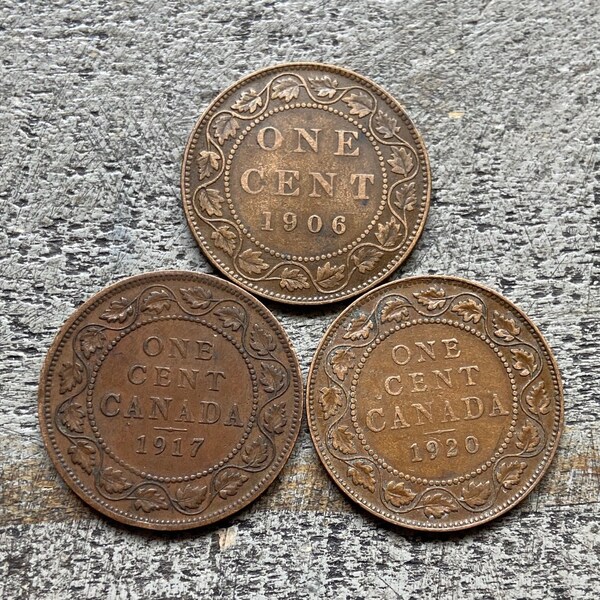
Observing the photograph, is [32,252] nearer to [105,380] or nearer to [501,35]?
[105,380]

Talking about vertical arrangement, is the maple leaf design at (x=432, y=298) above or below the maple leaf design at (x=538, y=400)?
above

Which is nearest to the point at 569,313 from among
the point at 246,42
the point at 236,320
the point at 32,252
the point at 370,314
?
the point at 370,314

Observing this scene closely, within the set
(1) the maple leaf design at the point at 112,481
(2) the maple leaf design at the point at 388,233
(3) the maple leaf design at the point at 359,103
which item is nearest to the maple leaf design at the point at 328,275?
(2) the maple leaf design at the point at 388,233

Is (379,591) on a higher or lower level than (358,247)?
lower

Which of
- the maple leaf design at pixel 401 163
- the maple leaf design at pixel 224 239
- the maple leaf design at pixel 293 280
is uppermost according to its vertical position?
the maple leaf design at pixel 401 163

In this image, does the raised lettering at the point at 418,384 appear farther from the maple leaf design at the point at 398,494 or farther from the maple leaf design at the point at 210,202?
the maple leaf design at the point at 210,202

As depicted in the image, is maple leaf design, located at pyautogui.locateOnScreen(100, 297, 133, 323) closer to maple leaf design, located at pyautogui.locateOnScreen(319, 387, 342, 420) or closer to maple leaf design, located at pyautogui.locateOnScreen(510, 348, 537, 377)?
maple leaf design, located at pyautogui.locateOnScreen(319, 387, 342, 420)
